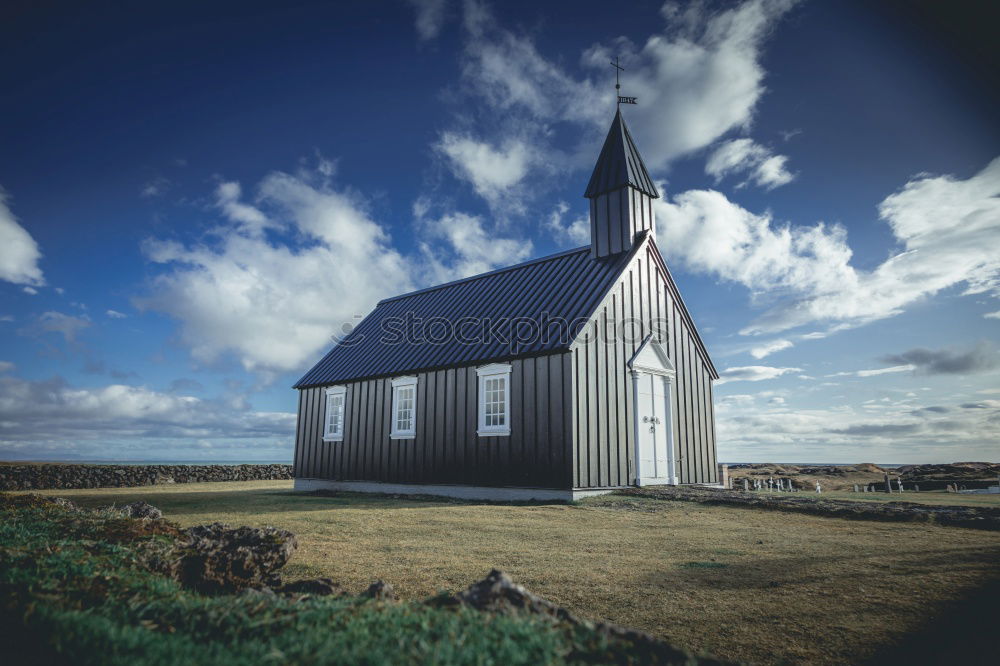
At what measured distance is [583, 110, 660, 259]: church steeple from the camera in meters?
16.4

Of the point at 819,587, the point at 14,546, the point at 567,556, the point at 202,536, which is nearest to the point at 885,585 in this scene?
the point at 819,587

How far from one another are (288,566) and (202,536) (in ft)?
3.06

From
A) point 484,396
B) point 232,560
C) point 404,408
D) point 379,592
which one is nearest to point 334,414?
point 404,408

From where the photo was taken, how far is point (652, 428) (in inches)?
600

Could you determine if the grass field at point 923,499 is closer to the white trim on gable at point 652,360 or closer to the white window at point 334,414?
the white trim on gable at point 652,360

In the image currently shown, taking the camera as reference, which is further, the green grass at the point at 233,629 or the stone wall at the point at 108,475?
the stone wall at the point at 108,475

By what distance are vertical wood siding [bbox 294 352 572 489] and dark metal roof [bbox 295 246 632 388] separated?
0.50m

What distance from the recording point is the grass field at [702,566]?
4027 mm

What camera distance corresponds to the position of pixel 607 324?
14.4m

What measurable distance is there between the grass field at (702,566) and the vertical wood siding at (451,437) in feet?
10.3

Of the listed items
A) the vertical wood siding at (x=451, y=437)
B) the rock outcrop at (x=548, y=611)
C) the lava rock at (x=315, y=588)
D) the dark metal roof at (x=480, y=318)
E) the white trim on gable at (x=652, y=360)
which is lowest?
the lava rock at (x=315, y=588)

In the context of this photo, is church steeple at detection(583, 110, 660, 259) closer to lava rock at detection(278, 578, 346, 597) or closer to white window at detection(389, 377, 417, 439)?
white window at detection(389, 377, 417, 439)

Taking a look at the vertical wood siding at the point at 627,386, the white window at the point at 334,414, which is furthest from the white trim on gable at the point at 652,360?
the white window at the point at 334,414

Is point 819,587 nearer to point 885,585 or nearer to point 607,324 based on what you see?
point 885,585
